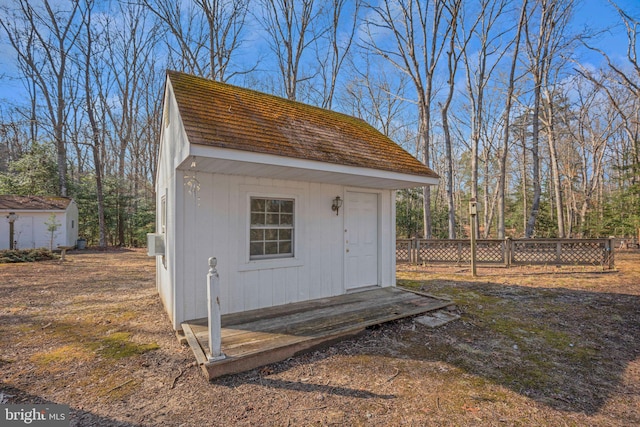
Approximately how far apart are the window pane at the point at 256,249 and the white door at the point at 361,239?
5.46 ft

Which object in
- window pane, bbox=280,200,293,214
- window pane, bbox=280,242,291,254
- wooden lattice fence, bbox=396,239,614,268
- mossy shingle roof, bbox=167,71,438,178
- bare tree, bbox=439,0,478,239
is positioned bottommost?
wooden lattice fence, bbox=396,239,614,268

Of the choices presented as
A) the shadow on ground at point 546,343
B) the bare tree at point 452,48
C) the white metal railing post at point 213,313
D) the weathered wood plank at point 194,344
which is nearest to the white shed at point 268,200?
the weathered wood plank at point 194,344

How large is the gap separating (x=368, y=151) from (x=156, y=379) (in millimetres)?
4481

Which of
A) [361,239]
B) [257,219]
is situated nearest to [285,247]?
[257,219]

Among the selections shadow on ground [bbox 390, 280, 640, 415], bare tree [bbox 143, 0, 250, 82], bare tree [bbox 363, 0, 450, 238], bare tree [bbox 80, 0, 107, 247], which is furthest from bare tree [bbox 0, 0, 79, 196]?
shadow on ground [bbox 390, 280, 640, 415]

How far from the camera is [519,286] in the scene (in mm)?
7133

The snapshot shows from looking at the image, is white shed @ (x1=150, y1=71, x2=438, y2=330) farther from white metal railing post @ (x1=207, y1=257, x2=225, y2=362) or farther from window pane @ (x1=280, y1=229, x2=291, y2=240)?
white metal railing post @ (x1=207, y1=257, x2=225, y2=362)

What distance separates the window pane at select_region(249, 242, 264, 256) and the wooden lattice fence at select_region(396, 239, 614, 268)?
723cm

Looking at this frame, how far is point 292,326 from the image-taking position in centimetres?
386

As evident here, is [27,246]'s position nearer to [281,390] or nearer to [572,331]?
[281,390]

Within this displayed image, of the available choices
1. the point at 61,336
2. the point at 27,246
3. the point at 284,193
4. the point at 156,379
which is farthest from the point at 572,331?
the point at 27,246

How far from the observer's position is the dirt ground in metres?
2.44

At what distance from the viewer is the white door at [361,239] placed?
5.56 m

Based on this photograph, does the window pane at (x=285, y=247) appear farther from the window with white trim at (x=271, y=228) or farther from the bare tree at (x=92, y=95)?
the bare tree at (x=92, y=95)
